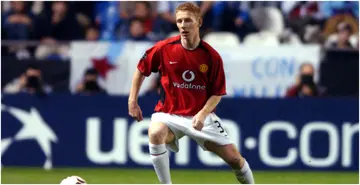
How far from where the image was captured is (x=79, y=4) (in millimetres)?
17953

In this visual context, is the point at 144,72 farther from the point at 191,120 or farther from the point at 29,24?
the point at 29,24

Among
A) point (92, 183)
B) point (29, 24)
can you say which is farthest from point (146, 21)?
point (92, 183)

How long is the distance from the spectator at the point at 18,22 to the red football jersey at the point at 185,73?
7489 millimetres

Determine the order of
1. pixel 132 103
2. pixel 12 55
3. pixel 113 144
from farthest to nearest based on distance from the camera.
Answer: pixel 12 55, pixel 113 144, pixel 132 103

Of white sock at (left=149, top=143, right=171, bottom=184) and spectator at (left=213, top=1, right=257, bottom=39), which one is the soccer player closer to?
white sock at (left=149, top=143, right=171, bottom=184)

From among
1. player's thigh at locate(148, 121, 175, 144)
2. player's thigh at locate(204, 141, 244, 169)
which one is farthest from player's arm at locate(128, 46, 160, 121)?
player's thigh at locate(204, 141, 244, 169)

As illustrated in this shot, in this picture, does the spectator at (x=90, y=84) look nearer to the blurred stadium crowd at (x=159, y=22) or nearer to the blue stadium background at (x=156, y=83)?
the blue stadium background at (x=156, y=83)

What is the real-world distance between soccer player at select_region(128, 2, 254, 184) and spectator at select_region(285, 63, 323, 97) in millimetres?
5209

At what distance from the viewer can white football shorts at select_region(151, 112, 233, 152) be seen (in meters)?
10.5

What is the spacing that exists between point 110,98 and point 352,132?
3.17 metres

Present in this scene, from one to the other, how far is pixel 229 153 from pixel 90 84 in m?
5.59

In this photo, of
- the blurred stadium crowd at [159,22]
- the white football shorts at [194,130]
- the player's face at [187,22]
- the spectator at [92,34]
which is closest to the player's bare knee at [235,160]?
the white football shorts at [194,130]

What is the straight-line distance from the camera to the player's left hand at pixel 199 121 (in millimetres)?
10227

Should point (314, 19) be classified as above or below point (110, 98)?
above
